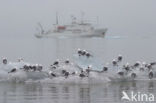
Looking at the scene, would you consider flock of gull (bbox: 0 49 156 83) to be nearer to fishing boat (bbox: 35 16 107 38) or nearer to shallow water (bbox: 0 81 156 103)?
shallow water (bbox: 0 81 156 103)

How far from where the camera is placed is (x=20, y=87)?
59.7 feet

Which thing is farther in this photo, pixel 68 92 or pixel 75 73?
pixel 75 73

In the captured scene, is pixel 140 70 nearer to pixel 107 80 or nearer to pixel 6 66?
pixel 107 80

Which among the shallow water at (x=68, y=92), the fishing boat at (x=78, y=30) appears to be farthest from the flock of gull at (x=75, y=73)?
the fishing boat at (x=78, y=30)

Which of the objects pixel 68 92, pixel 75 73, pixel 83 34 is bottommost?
pixel 68 92

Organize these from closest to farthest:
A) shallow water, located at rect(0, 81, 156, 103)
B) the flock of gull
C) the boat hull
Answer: shallow water, located at rect(0, 81, 156, 103)
the flock of gull
the boat hull

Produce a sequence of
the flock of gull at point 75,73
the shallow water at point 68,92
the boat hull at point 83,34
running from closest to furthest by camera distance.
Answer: the shallow water at point 68,92
the flock of gull at point 75,73
the boat hull at point 83,34

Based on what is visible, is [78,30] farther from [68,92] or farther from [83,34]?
[68,92]

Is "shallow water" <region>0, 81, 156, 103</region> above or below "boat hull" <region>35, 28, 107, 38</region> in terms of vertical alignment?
below

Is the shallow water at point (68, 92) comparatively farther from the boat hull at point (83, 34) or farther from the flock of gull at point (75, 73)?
the boat hull at point (83, 34)

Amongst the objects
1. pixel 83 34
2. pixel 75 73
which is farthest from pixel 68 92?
pixel 83 34

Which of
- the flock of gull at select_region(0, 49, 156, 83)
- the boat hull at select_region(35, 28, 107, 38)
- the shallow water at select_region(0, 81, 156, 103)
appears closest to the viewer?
the shallow water at select_region(0, 81, 156, 103)

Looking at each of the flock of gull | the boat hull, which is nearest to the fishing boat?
the boat hull

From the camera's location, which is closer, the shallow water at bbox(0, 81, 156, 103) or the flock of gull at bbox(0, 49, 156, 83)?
the shallow water at bbox(0, 81, 156, 103)
